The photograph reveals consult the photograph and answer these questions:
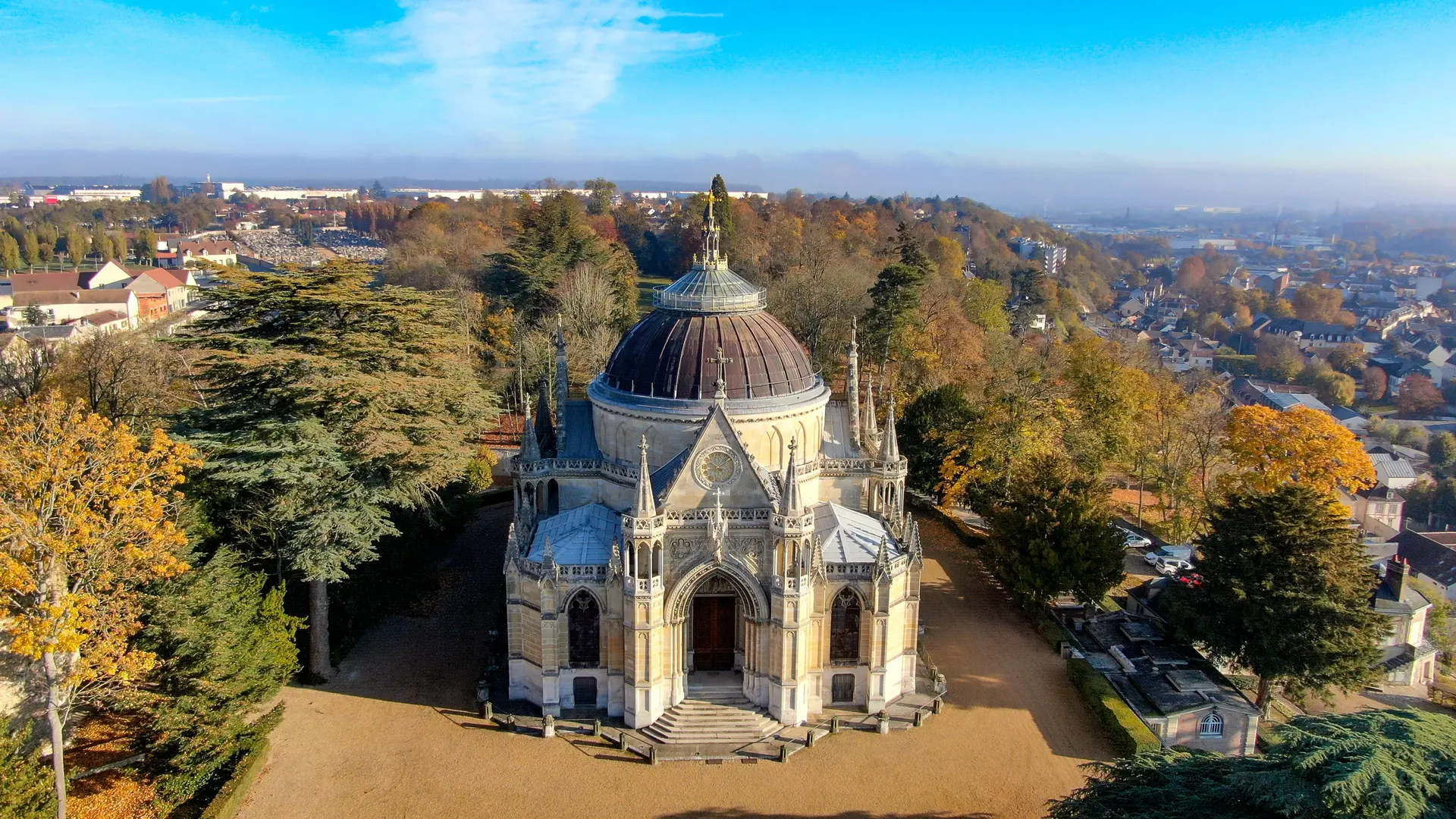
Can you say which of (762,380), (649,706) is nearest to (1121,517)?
(762,380)

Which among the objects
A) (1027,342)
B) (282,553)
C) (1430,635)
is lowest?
(1430,635)

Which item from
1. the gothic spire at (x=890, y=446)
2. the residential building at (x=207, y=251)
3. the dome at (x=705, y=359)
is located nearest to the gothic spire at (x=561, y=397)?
the dome at (x=705, y=359)

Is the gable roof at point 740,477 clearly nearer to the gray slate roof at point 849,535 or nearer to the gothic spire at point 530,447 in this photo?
the gray slate roof at point 849,535

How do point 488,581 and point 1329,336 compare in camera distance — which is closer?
point 488,581

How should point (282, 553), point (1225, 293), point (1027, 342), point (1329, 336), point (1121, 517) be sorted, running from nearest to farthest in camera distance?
point (282, 553)
point (1121, 517)
point (1027, 342)
point (1329, 336)
point (1225, 293)

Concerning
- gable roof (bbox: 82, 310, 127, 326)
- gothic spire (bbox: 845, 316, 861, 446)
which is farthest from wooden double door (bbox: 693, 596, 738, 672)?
gable roof (bbox: 82, 310, 127, 326)

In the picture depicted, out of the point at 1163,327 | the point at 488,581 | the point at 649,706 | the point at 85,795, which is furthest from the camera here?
the point at 1163,327

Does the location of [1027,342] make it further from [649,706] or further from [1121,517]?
[649,706]

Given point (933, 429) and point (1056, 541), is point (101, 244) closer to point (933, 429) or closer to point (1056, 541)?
point (933, 429)
